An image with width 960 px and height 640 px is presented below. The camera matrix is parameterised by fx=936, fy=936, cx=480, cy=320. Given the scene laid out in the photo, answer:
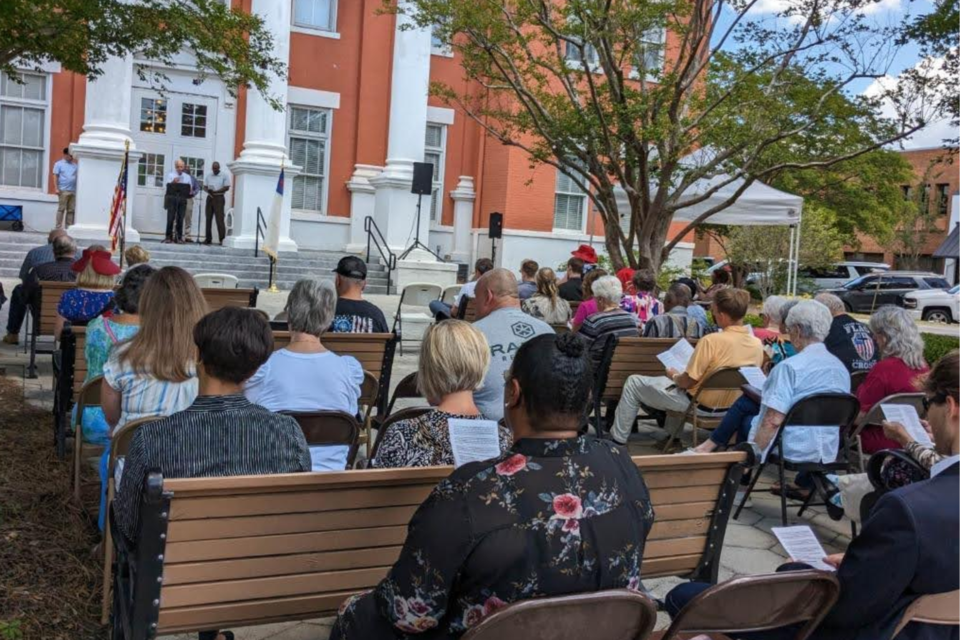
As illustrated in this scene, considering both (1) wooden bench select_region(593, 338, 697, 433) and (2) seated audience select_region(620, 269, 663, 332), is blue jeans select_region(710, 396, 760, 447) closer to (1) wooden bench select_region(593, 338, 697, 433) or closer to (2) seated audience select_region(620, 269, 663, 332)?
(1) wooden bench select_region(593, 338, 697, 433)

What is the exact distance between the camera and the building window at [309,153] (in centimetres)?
2162

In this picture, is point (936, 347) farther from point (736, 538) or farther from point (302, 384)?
point (302, 384)

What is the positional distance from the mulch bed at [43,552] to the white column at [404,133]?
14924mm

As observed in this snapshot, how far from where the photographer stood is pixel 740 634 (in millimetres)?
2869

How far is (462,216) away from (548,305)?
585 inches

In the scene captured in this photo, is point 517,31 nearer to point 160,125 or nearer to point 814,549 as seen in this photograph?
point 160,125

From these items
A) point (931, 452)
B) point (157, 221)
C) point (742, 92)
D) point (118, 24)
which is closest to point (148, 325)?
point (931, 452)

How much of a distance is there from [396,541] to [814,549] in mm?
1274

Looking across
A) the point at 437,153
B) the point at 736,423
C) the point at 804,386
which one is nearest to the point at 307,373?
the point at 804,386

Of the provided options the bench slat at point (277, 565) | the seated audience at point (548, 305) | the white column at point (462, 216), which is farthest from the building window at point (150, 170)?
the bench slat at point (277, 565)

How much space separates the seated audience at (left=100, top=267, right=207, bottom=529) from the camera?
3.98 m

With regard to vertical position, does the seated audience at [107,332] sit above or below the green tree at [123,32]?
below

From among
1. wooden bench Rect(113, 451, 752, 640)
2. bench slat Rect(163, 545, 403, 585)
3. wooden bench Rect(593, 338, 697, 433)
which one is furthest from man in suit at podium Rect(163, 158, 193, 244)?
bench slat Rect(163, 545, 403, 585)

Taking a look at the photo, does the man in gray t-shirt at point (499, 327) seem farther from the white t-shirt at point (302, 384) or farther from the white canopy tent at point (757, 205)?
the white canopy tent at point (757, 205)
